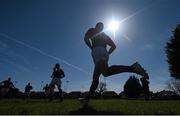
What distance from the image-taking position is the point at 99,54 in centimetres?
659

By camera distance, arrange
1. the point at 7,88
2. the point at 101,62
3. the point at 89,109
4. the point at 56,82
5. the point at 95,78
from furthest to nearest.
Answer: the point at 7,88 < the point at 56,82 < the point at 95,78 < the point at 101,62 < the point at 89,109

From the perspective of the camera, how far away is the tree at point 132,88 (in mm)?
86294

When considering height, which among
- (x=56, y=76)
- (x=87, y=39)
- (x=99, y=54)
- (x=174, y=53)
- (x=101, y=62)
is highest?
(x=174, y=53)

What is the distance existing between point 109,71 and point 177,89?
11371 cm

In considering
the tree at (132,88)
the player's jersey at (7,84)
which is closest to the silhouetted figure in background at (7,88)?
the player's jersey at (7,84)

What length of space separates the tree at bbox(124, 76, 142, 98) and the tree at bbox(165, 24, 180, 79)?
Answer: 42801 mm

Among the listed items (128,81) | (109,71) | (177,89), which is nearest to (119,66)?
(109,71)

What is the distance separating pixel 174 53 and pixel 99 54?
4004 centimetres

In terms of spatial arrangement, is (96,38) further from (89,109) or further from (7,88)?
(7,88)

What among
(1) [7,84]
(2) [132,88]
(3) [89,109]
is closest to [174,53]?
(1) [7,84]

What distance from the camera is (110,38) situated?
23.3 ft

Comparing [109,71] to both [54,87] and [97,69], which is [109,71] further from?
[54,87]

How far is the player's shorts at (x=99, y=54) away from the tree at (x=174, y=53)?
1521 inches

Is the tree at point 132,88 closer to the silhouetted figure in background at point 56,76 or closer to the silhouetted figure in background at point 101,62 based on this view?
the silhouetted figure in background at point 56,76
